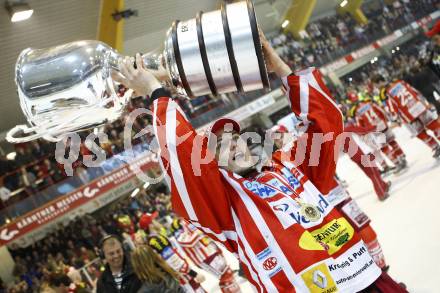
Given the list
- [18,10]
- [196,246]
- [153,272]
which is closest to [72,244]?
[18,10]

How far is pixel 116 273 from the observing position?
347 cm

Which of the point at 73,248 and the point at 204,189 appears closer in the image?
the point at 204,189

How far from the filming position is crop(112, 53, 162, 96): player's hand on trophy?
2002 millimetres

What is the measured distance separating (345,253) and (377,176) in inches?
223

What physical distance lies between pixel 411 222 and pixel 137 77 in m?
4.62

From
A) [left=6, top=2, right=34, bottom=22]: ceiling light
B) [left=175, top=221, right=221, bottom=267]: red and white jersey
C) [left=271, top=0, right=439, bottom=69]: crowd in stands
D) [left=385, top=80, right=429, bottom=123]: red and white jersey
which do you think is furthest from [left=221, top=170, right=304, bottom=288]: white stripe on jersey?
[left=271, top=0, right=439, bottom=69]: crowd in stands

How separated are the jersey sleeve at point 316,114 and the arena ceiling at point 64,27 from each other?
9038mm

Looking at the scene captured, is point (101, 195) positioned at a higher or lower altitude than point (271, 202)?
higher

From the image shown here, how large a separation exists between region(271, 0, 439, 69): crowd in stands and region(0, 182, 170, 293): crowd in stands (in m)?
10.9

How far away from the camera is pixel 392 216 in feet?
21.0

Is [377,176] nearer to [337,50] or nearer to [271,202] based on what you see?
[271,202]

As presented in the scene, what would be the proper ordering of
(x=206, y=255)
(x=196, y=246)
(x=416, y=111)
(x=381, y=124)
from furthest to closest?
(x=381, y=124) → (x=416, y=111) → (x=196, y=246) → (x=206, y=255)

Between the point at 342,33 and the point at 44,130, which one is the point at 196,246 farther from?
the point at 342,33

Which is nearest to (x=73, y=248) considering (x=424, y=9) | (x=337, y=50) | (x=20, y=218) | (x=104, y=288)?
(x=20, y=218)
